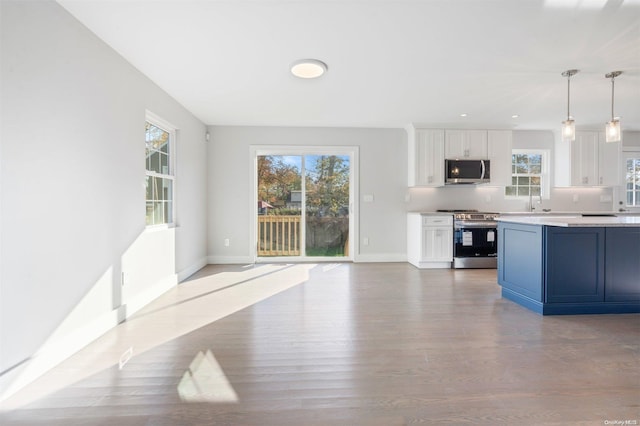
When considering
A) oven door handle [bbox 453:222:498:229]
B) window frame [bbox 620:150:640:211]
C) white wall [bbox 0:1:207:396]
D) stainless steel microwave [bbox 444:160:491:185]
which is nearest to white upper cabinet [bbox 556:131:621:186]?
window frame [bbox 620:150:640:211]

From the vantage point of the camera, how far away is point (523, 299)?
309 centimetres

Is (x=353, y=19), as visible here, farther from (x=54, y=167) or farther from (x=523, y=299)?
(x=523, y=299)

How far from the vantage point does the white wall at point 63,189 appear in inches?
66.0

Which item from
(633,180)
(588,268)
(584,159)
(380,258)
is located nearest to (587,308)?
(588,268)

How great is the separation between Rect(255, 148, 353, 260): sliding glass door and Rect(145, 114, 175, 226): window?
162cm

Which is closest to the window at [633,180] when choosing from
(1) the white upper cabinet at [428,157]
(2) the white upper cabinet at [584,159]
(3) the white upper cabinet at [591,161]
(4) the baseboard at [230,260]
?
(3) the white upper cabinet at [591,161]

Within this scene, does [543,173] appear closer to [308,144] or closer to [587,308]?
[587,308]

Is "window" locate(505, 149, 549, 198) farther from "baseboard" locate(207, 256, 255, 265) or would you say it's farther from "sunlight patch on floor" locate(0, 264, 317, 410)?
"baseboard" locate(207, 256, 255, 265)

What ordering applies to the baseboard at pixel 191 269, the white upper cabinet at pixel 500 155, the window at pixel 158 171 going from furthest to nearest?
the white upper cabinet at pixel 500 155 → the baseboard at pixel 191 269 → the window at pixel 158 171

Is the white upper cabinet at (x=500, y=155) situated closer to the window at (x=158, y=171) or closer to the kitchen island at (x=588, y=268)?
the kitchen island at (x=588, y=268)

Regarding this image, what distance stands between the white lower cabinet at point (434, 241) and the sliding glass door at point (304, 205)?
1.19m

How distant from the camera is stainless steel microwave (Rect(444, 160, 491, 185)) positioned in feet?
16.3

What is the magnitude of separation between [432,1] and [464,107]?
2.45 meters

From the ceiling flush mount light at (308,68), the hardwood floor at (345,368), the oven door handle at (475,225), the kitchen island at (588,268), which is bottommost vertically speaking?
the hardwood floor at (345,368)
